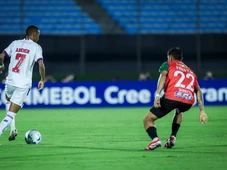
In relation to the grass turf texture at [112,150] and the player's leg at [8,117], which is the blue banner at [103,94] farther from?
the player's leg at [8,117]

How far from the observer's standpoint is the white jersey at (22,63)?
Answer: 402 inches

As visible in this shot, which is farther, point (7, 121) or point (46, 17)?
point (46, 17)

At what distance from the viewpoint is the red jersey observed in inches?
370

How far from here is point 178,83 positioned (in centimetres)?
939

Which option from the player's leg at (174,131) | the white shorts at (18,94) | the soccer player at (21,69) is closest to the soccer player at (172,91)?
the player's leg at (174,131)

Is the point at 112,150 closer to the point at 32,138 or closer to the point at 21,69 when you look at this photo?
the point at 32,138

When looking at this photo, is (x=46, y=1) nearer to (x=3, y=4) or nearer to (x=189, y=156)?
(x=3, y=4)

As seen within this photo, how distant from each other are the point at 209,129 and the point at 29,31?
536 cm

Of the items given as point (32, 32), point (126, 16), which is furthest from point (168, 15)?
point (32, 32)

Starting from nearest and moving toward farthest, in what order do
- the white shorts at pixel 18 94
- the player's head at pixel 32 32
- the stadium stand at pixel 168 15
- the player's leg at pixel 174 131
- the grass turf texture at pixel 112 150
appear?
the grass turf texture at pixel 112 150 → the player's leg at pixel 174 131 → the white shorts at pixel 18 94 → the player's head at pixel 32 32 → the stadium stand at pixel 168 15

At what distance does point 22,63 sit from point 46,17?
780 inches

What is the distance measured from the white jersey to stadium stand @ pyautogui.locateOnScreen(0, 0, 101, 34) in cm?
1864

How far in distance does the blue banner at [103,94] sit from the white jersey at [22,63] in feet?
46.0

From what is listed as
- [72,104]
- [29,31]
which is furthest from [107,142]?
[72,104]
